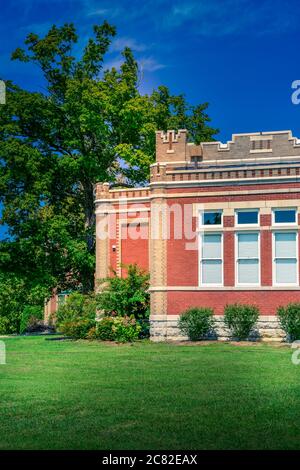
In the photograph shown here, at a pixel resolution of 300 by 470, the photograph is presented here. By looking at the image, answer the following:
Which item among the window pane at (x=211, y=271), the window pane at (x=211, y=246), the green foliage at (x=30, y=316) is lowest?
the green foliage at (x=30, y=316)

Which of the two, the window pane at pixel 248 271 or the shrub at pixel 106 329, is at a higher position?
the window pane at pixel 248 271

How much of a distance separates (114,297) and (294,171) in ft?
24.8

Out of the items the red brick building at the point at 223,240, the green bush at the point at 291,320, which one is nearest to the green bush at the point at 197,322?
the red brick building at the point at 223,240

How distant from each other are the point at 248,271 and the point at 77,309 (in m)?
7.04

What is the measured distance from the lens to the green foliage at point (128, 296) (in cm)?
2445

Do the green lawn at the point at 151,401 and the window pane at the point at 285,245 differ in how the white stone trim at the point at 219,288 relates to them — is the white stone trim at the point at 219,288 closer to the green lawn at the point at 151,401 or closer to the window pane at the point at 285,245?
the window pane at the point at 285,245

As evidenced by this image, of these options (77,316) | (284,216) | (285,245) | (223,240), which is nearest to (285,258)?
(285,245)

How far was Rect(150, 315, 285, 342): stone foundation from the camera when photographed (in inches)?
891

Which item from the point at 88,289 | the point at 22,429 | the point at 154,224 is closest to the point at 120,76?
the point at 88,289

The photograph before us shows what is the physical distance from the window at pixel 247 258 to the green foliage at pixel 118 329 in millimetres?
3948

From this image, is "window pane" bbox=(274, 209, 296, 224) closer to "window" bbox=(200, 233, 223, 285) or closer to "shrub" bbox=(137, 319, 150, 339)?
"window" bbox=(200, 233, 223, 285)

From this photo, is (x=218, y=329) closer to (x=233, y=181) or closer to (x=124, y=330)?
(x=124, y=330)

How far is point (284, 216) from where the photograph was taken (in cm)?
2300
